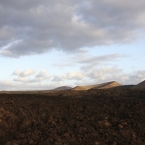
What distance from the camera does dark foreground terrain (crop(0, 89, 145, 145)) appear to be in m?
8.70

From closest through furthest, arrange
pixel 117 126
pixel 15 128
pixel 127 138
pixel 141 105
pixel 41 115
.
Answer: pixel 127 138
pixel 117 126
pixel 15 128
pixel 41 115
pixel 141 105

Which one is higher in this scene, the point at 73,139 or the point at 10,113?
the point at 10,113

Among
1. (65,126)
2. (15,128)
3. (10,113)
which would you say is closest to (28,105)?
(10,113)

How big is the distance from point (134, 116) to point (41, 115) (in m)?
3.57

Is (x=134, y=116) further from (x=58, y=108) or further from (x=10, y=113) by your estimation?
(x=10, y=113)

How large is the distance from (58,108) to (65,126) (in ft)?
6.52

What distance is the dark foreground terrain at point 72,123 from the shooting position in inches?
342

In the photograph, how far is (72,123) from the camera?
9781 mm

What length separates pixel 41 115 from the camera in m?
10.8

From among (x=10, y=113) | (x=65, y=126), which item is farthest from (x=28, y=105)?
(x=65, y=126)

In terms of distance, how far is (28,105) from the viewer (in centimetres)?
1215

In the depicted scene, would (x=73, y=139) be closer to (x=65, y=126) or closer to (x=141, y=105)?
(x=65, y=126)

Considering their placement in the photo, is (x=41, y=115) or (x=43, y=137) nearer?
(x=43, y=137)

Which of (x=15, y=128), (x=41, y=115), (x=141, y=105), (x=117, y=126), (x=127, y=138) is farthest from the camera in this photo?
(x=141, y=105)
